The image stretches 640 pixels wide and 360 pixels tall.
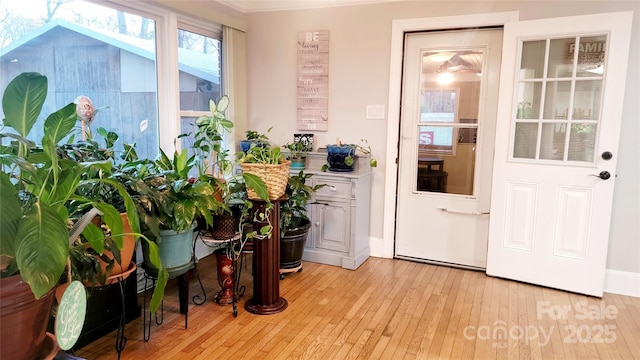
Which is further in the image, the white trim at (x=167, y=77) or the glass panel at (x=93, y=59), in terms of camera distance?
the white trim at (x=167, y=77)

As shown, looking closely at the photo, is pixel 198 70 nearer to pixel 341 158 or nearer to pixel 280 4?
pixel 280 4

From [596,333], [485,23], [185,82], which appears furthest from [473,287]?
[185,82]

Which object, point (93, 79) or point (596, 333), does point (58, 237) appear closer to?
point (93, 79)

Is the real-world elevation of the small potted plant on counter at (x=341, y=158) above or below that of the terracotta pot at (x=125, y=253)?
above

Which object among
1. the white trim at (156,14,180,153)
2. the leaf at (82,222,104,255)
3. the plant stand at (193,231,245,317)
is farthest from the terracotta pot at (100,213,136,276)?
the white trim at (156,14,180,153)

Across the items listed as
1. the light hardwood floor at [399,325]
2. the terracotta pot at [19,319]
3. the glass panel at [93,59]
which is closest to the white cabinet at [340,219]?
the light hardwood floor at [399,325]

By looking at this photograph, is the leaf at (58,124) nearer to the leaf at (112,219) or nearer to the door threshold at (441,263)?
the leaf at (112,219)

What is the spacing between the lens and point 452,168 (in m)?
3.44

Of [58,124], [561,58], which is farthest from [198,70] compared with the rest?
[561,58]

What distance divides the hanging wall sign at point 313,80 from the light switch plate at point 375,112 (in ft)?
1.24

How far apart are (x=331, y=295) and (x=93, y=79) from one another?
2075 mm

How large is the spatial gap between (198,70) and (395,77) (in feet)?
5.31

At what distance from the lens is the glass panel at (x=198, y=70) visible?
3.38 meters

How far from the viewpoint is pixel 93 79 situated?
2697 millimetres
